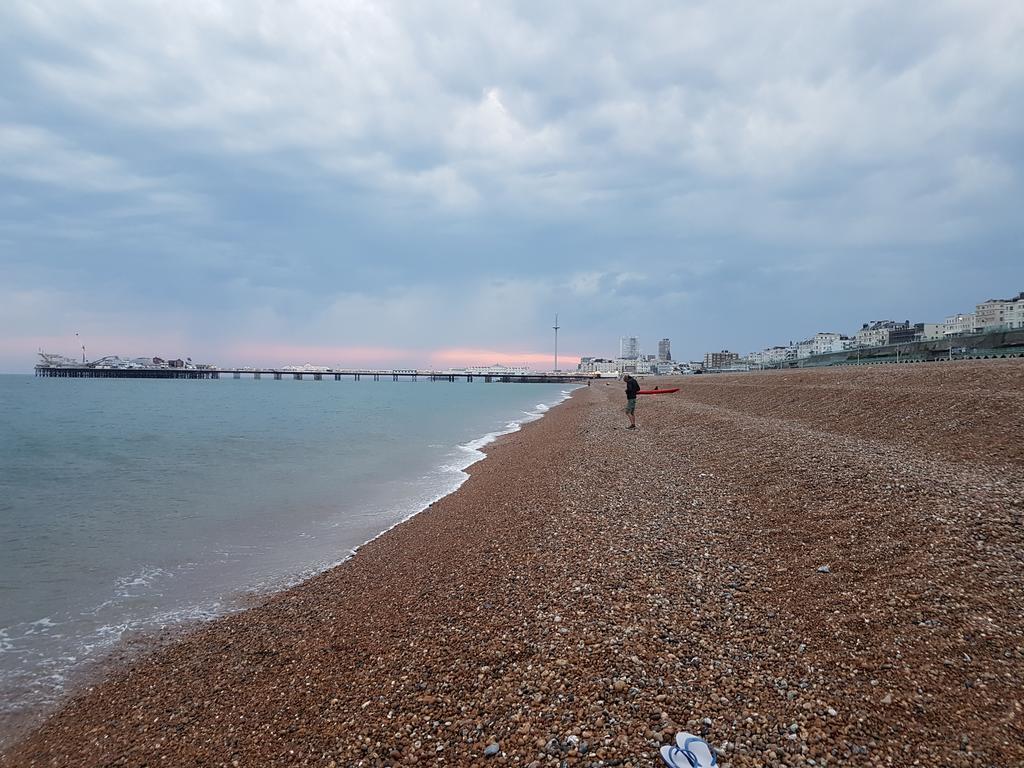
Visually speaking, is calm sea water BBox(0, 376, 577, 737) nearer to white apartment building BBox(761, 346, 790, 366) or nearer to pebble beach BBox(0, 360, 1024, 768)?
pebble beach BBox(0, 360, 1024, 768)

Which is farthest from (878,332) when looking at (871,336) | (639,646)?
(639,646)

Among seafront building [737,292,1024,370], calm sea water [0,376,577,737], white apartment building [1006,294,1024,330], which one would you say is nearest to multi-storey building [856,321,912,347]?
seafront building [737,292,1024,370]

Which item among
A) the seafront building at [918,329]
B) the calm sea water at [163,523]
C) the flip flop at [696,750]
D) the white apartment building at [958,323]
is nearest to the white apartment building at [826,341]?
the seafront building at [918,329]

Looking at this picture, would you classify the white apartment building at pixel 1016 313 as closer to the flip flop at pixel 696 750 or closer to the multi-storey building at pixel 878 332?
the multi-storey building at pixel 878 332

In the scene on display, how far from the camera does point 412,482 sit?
18.5 metres

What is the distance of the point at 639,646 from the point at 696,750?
143 cm

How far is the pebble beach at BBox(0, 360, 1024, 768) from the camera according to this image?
3838 mm

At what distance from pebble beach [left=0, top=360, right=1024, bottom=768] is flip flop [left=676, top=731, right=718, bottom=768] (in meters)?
0.10

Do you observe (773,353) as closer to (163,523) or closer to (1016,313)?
(1016,313)

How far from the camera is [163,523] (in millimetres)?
13477

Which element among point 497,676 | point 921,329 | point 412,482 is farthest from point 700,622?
point 921,329

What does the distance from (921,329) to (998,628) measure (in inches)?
5547

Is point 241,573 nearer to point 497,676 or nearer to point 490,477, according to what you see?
point 497,676

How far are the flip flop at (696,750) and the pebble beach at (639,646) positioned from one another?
0.32 feet
